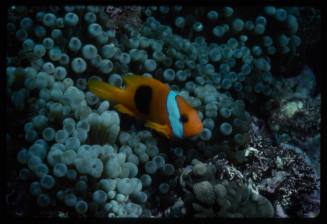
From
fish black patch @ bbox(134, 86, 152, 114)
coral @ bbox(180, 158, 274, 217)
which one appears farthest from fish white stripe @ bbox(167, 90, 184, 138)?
coral @ bbox(180, 158, 274, 217)

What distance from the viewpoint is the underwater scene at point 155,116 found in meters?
2.12

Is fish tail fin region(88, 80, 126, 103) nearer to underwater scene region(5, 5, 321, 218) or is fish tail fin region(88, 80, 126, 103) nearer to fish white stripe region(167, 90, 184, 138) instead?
underwater scene region(5, 5, 321, 218)

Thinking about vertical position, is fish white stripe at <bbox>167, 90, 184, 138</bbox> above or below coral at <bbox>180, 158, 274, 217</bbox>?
above

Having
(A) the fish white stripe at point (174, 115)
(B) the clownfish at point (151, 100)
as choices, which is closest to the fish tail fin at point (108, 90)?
(B) the clownfish at point (151, 100)

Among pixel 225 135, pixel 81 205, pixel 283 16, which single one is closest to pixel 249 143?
pixel 225 135

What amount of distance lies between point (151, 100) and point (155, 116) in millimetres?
103

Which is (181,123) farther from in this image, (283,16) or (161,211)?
(283,16)

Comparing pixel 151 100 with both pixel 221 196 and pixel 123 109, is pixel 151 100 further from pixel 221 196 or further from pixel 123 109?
pixel 221 196

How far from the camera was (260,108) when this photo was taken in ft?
10.2

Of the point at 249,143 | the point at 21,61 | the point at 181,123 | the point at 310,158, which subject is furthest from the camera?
the point at 310,158

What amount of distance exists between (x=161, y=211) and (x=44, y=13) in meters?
1.67

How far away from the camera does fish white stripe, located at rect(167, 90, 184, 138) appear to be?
6.70ft

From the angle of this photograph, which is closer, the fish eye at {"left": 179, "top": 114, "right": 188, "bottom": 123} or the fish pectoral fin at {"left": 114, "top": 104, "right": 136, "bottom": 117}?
the fish eye at {"left": 179, "top": 114, "right": 188, "bottom": 123}

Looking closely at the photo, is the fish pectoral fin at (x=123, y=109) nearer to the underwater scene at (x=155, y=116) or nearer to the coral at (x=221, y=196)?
Answer: the underwater scene at (x=155, y=116)
